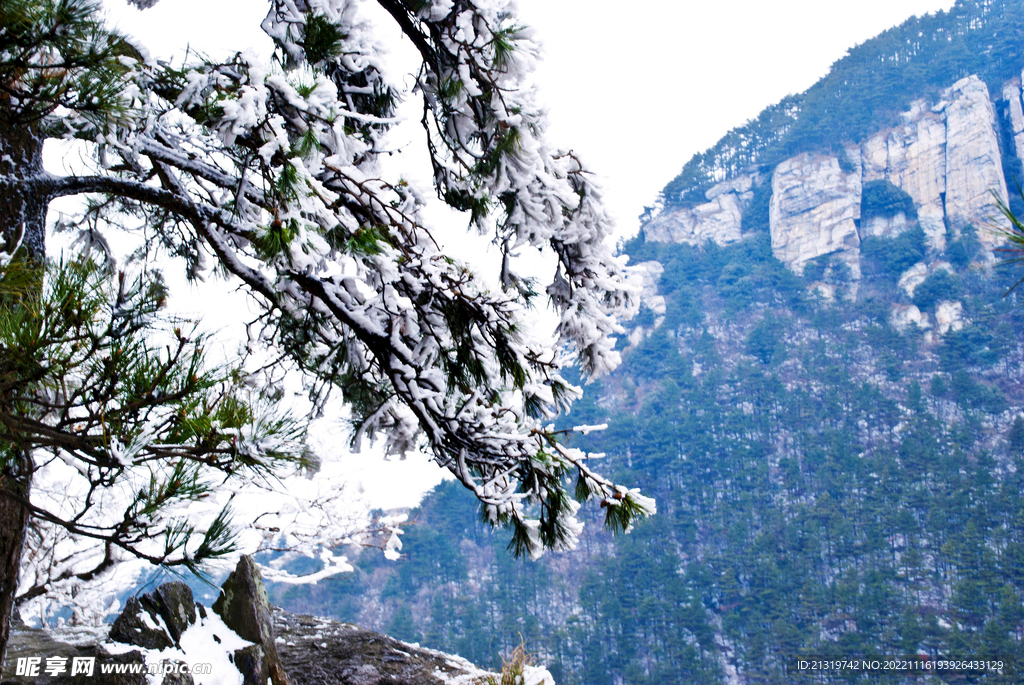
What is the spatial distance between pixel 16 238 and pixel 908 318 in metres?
40.6

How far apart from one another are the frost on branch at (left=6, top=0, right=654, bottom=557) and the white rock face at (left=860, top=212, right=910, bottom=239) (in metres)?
44.1

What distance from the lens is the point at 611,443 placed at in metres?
35.1

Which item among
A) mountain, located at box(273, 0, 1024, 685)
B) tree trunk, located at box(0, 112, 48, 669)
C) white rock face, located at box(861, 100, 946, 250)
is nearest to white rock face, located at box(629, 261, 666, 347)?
mountain, located at box(273, 0, 1024, 685)

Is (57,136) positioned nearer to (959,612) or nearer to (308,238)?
(308,238)

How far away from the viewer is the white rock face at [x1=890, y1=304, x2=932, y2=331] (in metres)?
34.4

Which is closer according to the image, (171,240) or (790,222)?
(171,240)

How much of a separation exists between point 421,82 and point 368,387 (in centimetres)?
124

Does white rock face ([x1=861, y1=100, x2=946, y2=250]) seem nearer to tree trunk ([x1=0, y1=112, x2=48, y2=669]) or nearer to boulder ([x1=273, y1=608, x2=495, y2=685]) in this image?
boulder ([x1=273, y1=608, x2=495, y2=685])

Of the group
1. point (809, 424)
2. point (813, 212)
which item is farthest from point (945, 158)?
point (809, 424)

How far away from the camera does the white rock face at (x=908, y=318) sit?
34438mm

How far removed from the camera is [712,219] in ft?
155

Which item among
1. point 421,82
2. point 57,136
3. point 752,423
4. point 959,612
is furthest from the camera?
point 752,423

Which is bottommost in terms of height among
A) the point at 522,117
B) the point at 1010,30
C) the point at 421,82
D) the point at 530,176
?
the point at 530,176

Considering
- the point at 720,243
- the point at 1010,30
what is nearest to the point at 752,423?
the point at 720,243
